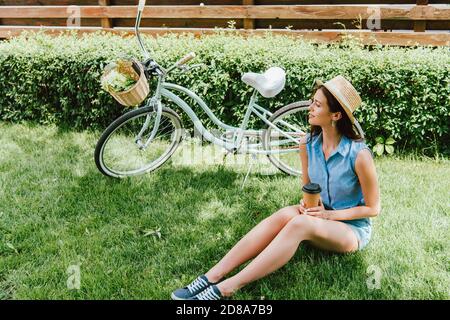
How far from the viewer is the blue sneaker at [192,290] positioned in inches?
112

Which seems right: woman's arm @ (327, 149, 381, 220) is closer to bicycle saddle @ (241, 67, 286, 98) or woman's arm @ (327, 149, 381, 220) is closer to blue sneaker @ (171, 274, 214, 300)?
blue sneaker @ (171, 274, 214, 300)

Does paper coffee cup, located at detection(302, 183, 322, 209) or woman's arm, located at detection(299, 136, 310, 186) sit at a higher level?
woman's arm, located at detection(299, 136, 310, 186)

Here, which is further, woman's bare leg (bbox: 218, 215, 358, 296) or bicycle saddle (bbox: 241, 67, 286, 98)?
bicycle saddle (bbox: 241, 67, 286, 98)

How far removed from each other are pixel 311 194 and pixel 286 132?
172 cm

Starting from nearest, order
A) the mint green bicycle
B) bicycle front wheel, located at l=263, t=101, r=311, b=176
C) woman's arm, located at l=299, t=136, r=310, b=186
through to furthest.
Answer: woman's arm, located at l=299, t=136, r=310, b=186 < the mint green bicycle < bicycle front wheel, located at l=263, t=101, r=311, b=176

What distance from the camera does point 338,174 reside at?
3008 millimetres

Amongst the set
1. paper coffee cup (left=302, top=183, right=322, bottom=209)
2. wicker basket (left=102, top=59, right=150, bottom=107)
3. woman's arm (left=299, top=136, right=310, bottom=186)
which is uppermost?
wicker basket (left=102, top=59, right=150, bottom=107)

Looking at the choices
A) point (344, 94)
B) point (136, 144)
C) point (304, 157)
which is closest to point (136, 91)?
point (136, 144)

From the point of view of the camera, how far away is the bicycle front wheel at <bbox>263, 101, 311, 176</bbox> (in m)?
4.43

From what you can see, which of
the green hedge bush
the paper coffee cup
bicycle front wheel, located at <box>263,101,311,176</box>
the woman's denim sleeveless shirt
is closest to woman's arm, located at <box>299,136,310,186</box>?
the woman's denim sleeveless shirt

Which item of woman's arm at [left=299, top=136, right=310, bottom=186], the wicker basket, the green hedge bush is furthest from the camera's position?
the green hedge bush

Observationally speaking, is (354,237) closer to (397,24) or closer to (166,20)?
(397,24)

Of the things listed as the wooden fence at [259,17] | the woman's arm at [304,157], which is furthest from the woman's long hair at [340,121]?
the wooden fence at [259,17]

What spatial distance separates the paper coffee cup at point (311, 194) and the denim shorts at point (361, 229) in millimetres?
312
